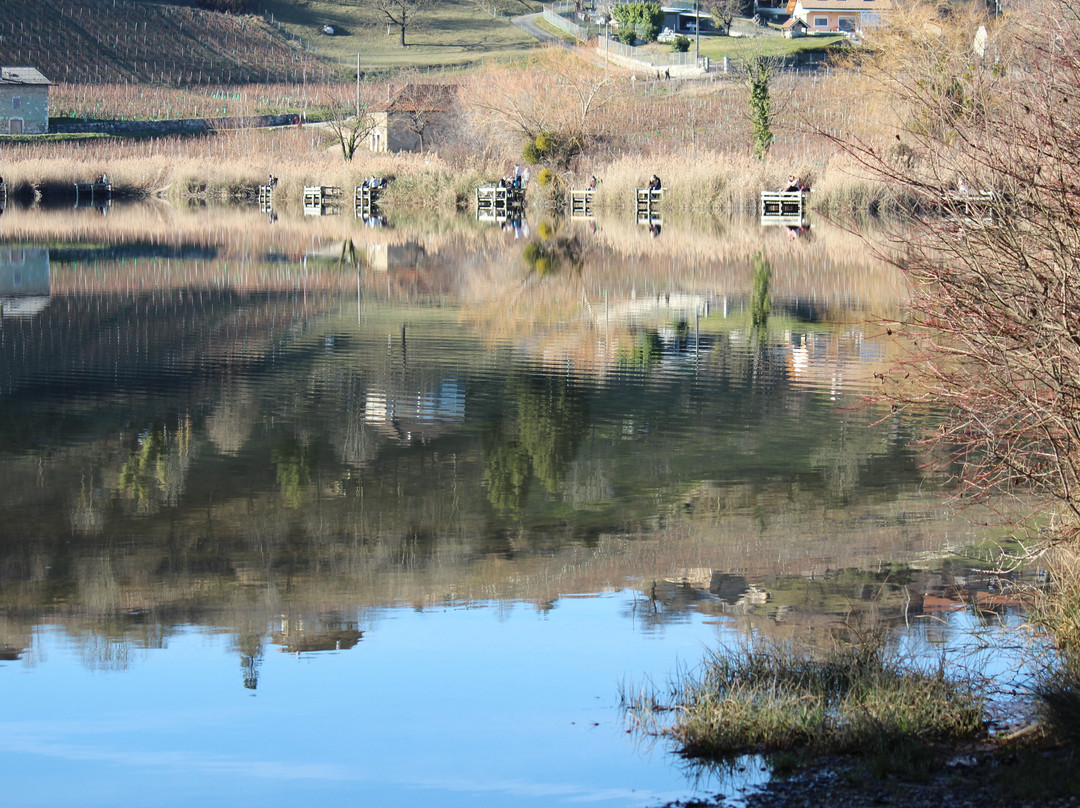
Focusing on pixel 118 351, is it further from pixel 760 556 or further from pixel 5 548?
pixel 760 556

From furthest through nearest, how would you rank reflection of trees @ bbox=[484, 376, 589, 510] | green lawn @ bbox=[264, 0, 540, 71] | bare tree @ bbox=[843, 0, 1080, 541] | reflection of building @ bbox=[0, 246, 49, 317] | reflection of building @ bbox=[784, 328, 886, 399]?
green lawn @ bbox=[264, 0, 540, 71] < reflection of building @ bbox=[0, 246, 49, 317] < reflection of building @ bbox=[784, 328, 886, 399] < reflection of trees @ bbox=[484, 376, 589, 510] < bare tree @ bbox=[843, 0, 1080, 541]

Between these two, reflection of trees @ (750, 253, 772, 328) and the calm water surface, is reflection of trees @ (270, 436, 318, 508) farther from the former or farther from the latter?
reflection of trees @ (750, 253, 772, 328)

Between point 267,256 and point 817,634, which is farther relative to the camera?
point 267,256

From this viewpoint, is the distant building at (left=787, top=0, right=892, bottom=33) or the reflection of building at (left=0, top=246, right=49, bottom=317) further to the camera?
the distant building at (left=787, top=0, right=892, bottom=33)

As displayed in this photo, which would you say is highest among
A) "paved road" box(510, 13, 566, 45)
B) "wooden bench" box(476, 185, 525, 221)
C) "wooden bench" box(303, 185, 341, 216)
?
"paved road" box(510, 13, 566, 45)

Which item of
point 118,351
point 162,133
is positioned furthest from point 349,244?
point 162,133

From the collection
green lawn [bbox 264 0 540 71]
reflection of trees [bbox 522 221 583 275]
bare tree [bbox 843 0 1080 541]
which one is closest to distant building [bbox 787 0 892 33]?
green lawn [bbox 264 0 540 71]

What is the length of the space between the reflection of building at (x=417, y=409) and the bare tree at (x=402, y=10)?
399 ft

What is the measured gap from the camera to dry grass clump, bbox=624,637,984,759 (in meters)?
5.18

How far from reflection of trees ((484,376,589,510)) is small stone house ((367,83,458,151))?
191 ft

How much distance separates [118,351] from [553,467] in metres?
7.97

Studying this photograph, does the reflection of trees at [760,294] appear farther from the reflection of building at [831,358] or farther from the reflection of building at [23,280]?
the reflection of building at [23,280]

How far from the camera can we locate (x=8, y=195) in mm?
56625

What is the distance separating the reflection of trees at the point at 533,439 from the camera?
1032 centimetres
